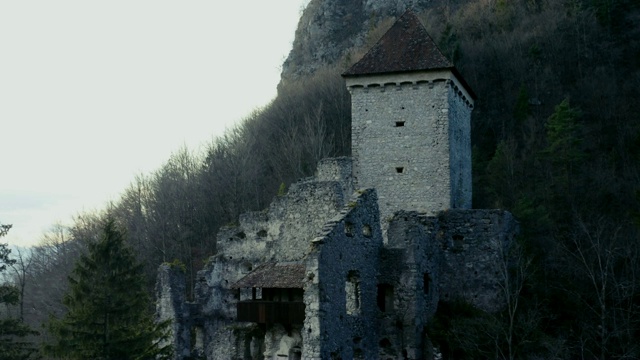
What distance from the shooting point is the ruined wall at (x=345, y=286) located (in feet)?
57.3

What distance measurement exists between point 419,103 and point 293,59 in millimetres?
54006

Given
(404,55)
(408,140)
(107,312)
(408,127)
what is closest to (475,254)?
(408,140)

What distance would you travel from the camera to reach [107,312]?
75.8ft

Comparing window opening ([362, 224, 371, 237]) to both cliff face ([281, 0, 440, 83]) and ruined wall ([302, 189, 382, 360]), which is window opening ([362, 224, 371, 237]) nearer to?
ruined wall ([302, 189, 382, 360])

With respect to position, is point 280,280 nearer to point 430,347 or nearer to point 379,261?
point 379,261

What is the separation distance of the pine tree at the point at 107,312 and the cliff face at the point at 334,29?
5146 centimetres

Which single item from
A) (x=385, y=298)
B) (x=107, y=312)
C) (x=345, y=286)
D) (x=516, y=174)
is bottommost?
(x=107, y=312)

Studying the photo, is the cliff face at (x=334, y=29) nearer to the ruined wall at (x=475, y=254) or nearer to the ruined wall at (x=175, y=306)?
the ruined wall at (x=175, y=306)

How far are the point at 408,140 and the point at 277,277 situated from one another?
800 centimetres

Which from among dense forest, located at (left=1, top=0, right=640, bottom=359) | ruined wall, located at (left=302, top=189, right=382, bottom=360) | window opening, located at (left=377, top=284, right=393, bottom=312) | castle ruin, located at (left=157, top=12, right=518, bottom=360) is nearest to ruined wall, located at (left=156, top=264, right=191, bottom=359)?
castle ruin, located at (left=157, top=12, right=518, bottom=360)

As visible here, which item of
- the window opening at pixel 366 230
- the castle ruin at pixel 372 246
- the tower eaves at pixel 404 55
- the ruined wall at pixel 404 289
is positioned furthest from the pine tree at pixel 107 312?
the tower eaves at pixel 404 55

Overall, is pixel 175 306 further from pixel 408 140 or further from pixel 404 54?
pixel 404 54

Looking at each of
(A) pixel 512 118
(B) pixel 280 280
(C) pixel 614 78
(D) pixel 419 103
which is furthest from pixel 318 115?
(B) pixel 280 280

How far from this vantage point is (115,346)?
74.5ft
